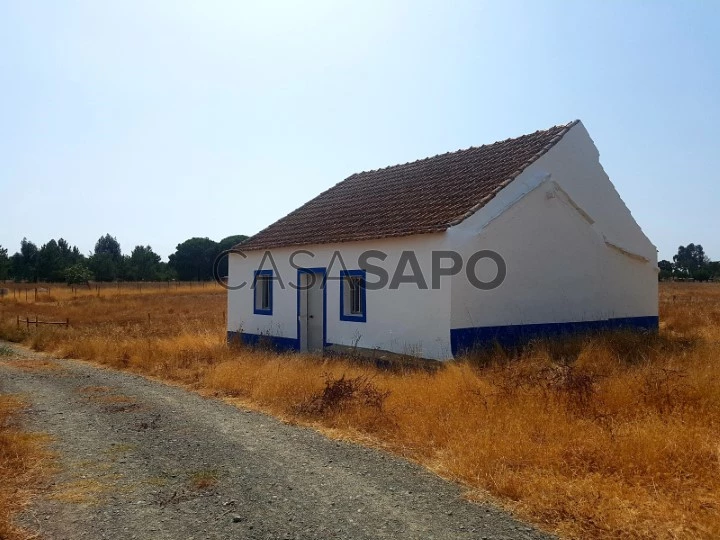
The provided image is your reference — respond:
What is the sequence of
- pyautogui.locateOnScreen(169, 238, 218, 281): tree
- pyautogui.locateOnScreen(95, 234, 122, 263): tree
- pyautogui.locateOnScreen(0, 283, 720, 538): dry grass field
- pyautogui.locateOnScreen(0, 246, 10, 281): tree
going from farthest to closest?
pyautogui.locateOnScreen(95, 234, 122, 263): tree
pyautogui.locateOnScreen(169, 238, 218, 281): tree
pyautogui.locateOnScreen(0, 246, 10, 281): tree
pyautogui.locateOnScreen(0, 283, 720, 538): dry grass field

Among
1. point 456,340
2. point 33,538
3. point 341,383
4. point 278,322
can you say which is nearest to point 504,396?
point 341,383

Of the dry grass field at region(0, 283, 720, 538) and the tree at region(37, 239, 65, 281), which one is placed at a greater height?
the tree at region(37, 239, 65, 281)

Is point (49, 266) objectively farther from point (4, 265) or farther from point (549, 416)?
point (549, 416)

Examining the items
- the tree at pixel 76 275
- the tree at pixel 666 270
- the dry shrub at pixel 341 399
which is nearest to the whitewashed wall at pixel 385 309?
the dry shrub at pixel 341 399

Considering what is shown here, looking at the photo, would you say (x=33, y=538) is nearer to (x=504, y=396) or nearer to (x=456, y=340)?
(x=504, y=396)

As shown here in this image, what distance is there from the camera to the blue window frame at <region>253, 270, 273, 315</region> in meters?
16.2

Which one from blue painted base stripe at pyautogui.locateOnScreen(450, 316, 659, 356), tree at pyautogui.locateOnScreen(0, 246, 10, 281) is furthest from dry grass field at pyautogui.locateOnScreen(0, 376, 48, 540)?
Answer: tree at pyautogui.locateOnScreen(0, 246, 10, 281)

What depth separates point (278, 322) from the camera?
15484 millimetres

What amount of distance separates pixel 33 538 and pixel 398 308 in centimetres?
850

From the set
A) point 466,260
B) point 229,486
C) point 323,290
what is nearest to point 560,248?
point 466,260

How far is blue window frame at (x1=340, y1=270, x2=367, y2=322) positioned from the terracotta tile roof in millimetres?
876

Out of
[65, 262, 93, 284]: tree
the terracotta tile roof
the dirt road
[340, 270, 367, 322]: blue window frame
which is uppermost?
the terracotta tile roof

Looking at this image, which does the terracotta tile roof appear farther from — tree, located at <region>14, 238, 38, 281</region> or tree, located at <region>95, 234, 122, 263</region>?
tree, located at <region>95, 234, 122, 263</region>

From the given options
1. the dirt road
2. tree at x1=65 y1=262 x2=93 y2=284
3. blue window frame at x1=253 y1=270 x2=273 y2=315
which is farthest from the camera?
tree at x1=65 y1=262 x2=93 y2=284
